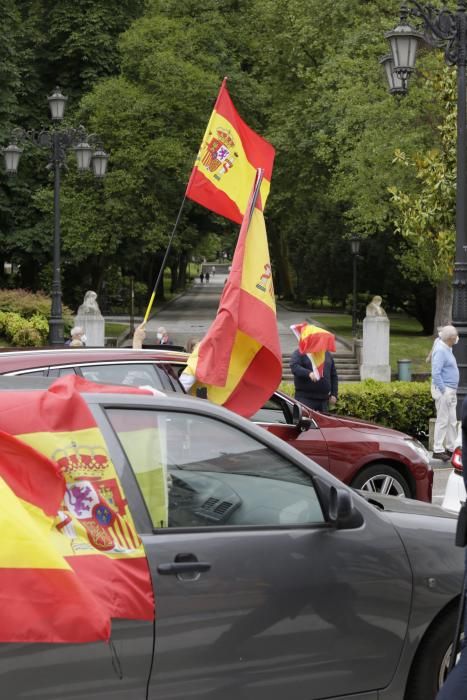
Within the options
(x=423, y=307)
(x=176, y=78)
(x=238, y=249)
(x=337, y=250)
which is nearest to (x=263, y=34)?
(x=176, y=78)

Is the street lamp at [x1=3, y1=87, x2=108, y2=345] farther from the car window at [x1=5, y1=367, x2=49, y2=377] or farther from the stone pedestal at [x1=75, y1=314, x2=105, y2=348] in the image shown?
the car window at [x1=5, y1=367, x2=49, y2=377]

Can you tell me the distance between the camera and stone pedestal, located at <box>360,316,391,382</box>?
1264 inches

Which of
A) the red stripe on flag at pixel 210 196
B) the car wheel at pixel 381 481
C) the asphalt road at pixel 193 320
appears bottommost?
the asphalt road at pixel 193 320

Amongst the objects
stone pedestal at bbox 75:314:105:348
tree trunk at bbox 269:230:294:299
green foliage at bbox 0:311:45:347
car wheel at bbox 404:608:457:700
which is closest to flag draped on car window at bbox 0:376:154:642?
car wheel at bbox 404:608:457:700

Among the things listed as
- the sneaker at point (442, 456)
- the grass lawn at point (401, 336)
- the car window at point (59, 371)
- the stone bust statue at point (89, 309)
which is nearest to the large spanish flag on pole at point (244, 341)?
A: the car window at point (59, 371)

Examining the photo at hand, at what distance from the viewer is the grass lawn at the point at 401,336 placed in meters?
35.1

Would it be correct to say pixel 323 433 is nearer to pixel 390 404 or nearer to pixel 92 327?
pixel 390 404

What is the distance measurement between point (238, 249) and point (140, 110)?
1440 inches

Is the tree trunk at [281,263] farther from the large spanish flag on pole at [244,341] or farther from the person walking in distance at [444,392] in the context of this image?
the large spanish flag on pole at [244,341]

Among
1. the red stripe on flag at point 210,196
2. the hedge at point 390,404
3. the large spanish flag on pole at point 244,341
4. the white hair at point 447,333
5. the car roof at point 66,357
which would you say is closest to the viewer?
the large spanish flag on pole at point 244,341

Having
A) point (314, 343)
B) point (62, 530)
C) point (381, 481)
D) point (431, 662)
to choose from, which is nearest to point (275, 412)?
point (381, 481)

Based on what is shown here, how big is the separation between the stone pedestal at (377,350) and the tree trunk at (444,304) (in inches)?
223

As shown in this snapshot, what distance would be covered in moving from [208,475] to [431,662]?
125 centimetres

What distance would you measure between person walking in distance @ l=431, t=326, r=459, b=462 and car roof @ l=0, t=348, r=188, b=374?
7.87m
